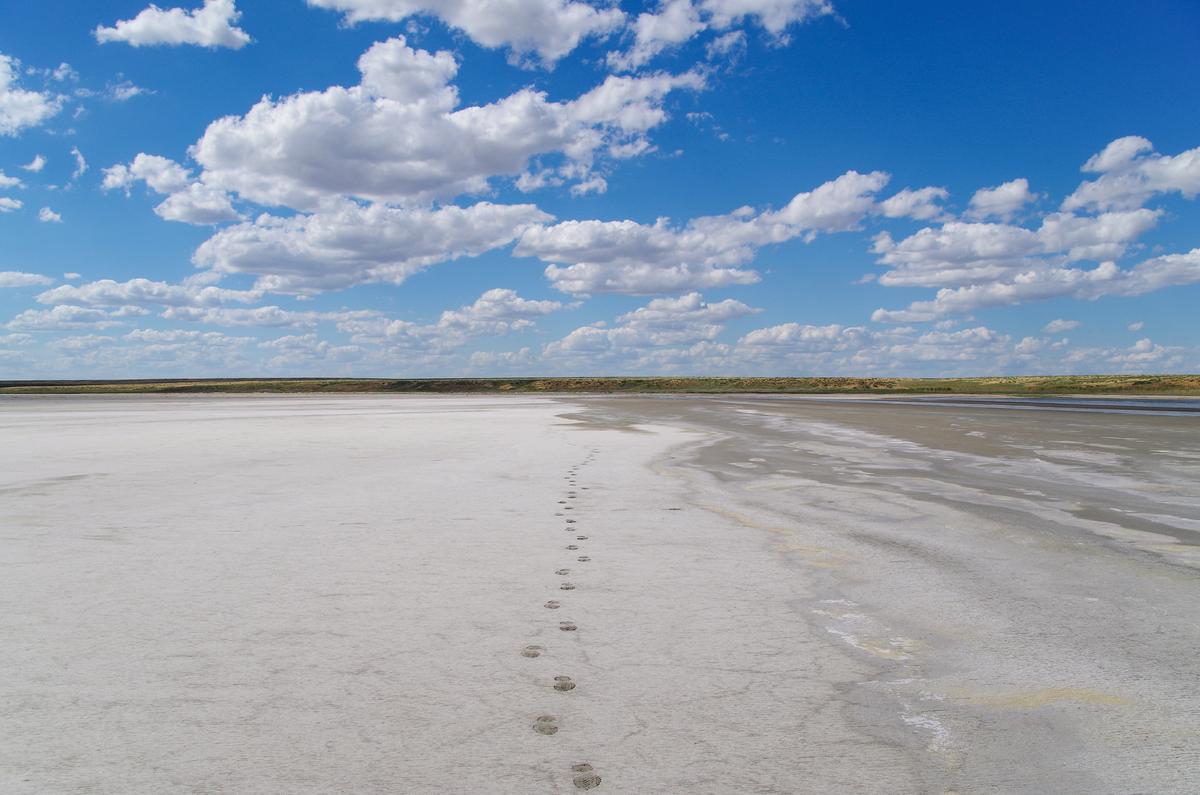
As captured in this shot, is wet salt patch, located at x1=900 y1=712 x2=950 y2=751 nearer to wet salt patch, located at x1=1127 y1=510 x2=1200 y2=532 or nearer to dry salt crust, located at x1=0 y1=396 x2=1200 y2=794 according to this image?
dry salt crust, located at x1=0 y1=396 x2=1200 y2=794

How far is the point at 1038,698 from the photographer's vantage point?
14.0 feet

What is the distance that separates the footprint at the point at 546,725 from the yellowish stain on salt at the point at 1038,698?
7.56 feet

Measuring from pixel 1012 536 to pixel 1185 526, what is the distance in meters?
2.55

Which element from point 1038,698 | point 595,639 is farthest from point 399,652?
point 1038,698

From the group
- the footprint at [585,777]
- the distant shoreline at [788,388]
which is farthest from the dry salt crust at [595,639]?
the distant shoreline at [788,388]

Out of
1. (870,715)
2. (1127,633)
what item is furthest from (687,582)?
(1127,633)

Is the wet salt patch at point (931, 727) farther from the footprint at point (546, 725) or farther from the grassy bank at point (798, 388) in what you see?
the grassy bank at point (798, 388)

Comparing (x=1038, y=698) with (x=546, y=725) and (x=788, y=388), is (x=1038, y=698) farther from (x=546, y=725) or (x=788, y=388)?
(x=788, y=388)

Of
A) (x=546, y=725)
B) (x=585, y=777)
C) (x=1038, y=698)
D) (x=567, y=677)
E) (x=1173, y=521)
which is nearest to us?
(x=585, y=777)

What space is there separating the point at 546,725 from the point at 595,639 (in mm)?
1327

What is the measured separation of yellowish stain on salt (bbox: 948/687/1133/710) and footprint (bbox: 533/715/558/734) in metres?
2.30

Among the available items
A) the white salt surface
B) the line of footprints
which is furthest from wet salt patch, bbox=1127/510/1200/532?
the line of footprints

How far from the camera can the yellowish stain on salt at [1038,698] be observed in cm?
420

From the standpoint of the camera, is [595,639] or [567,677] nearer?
[567,677]
